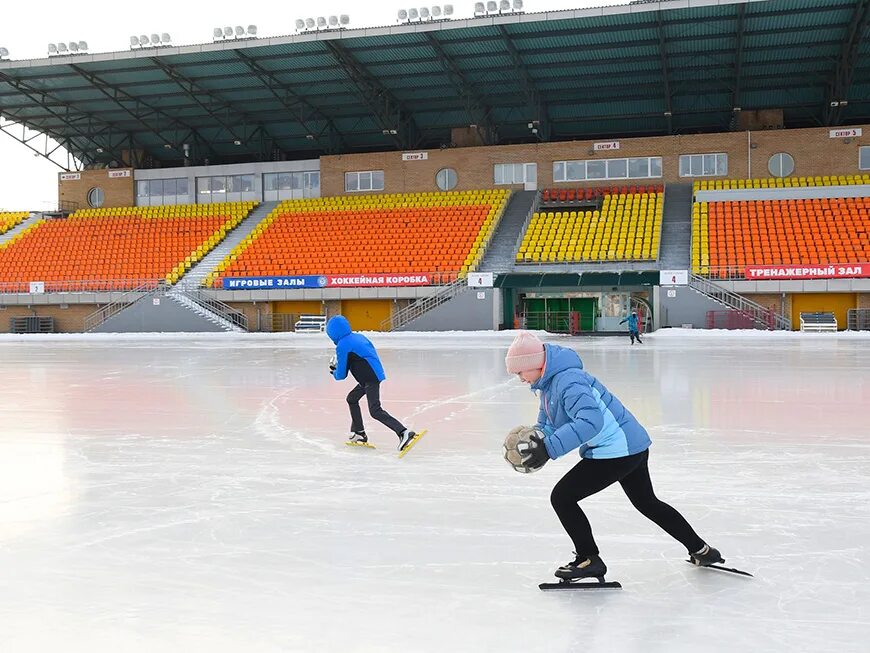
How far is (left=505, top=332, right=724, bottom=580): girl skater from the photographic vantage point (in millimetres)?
3533

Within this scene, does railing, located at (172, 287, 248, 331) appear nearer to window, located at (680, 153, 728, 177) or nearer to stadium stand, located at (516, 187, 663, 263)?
stadium stand, located at (516, 187, 663, 263)

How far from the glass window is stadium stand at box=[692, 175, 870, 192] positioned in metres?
3.60

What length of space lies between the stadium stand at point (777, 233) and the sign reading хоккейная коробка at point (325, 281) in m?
11.9

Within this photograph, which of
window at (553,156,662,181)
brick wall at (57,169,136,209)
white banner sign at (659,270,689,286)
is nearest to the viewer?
white banner sign at (659,270,689,286)

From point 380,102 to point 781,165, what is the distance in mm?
20070

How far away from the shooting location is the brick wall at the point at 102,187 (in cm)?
4847

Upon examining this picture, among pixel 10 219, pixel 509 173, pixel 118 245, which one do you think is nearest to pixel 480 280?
pixel 509 173

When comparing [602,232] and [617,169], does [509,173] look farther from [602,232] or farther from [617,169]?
[602,232]

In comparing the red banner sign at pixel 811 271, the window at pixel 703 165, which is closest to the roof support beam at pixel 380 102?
the window at pixel 703 165

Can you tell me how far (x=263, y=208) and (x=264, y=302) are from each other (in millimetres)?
11053

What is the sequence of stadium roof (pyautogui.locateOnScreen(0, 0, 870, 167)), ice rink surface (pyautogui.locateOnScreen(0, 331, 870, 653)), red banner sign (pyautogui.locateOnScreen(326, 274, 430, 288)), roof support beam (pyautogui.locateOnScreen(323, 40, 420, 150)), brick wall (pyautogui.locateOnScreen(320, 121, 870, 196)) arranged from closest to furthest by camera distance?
ice rink surface (pyautogui.locateOnScreen(0, 331, 870, 653)), stadium roof (pyautogui.locateOnScreen(0, 0, 870, 167)), red banner sign (pyautogui.locateOnScreen(326, 274, 430, 288)), roof support beam (pyautogui.locateOnScreen(323, 40, 420, 150)), brick wall (pyautogui.locateOnScreen(320, 121, 870, 196))

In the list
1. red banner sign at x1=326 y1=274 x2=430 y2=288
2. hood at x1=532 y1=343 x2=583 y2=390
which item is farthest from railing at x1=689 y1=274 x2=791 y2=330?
hood at x1=532 y1=343 x2=583 y2=390

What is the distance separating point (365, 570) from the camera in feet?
13.5

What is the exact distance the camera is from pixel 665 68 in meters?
35.4
